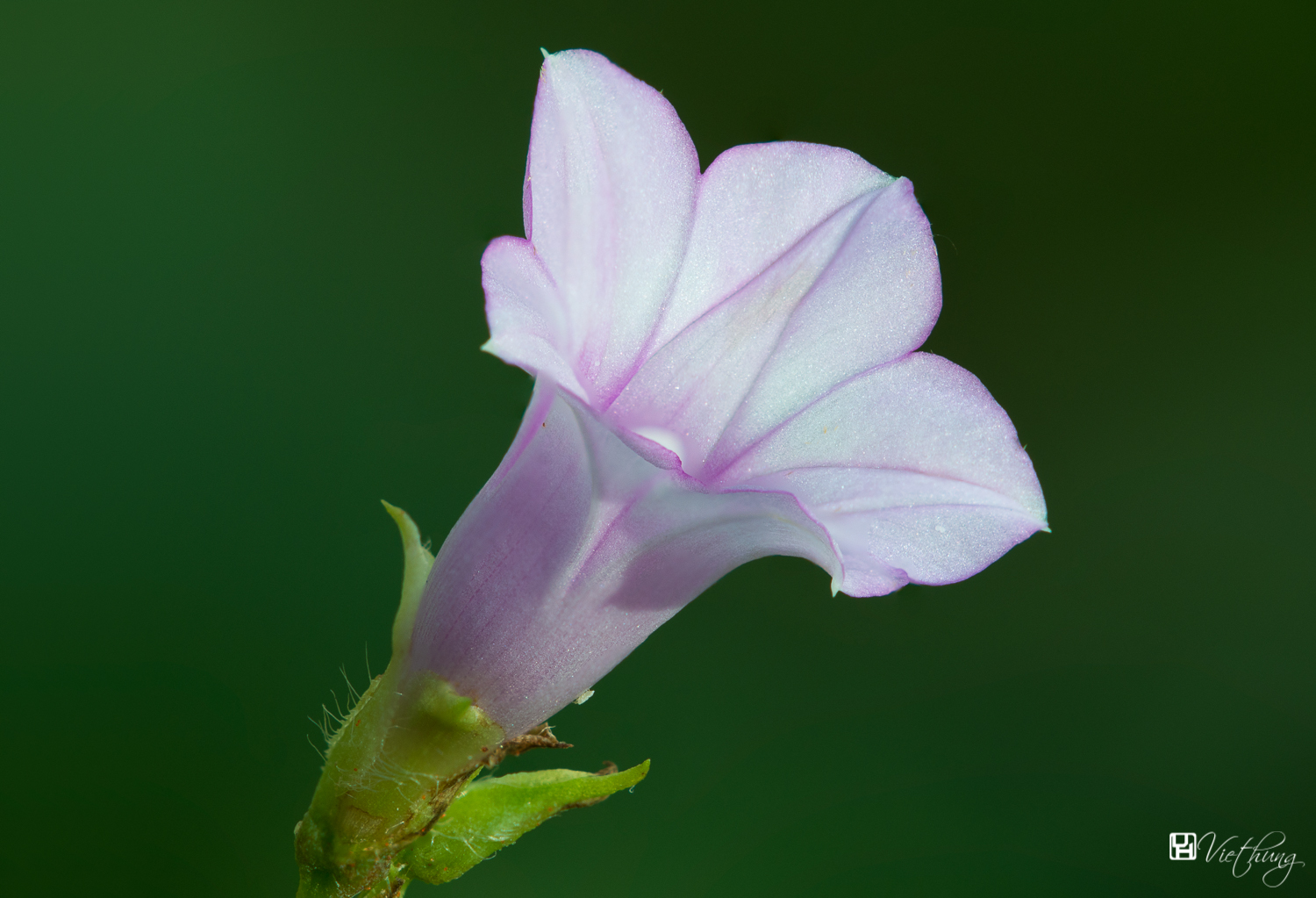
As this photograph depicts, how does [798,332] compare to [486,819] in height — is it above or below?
above

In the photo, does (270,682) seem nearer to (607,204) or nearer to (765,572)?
(765,572)

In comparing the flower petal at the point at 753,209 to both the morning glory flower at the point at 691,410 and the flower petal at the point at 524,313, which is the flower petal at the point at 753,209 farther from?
the flower petal at the point at 524,313

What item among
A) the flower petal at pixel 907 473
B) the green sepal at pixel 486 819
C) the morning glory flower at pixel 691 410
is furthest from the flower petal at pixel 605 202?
the green sepal at pixel 486 819

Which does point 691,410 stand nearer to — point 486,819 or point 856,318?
point 856,318

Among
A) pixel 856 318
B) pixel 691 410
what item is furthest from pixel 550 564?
pixel 856 318

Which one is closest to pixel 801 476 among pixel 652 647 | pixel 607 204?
pixel 607 204
